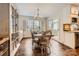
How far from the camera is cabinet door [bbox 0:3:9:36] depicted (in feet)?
8.14

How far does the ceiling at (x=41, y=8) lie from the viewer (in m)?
2.53

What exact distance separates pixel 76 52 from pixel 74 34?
383 millimetres

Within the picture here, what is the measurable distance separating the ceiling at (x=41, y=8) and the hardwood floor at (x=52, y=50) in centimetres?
60

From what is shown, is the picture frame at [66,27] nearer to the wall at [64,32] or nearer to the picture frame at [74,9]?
the wall at [64,32]

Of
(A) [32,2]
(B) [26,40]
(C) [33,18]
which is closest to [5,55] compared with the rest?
(B) [26,40]

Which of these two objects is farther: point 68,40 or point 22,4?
point 68,40

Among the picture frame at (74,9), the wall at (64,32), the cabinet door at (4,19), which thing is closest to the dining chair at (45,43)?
the wall at (64,32)

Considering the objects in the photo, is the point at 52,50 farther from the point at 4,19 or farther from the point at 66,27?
the point at 4,19

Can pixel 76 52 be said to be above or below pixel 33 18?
below

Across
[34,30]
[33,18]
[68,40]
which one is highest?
[33,18]

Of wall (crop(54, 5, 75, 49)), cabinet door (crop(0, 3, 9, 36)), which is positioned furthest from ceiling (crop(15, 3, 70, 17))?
cabinet door (crop(0, 3, 9, 36))

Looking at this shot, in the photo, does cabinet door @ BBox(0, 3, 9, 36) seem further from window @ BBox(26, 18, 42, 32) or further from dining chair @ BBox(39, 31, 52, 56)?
dining chair @ BBox(39, 31, 52, 56)

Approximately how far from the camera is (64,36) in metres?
2.69

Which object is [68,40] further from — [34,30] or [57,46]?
[34,30]
